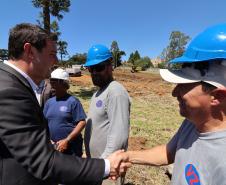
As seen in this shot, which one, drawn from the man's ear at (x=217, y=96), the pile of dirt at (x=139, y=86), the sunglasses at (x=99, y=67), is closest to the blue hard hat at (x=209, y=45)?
the man's ear at (x=217, y=96)

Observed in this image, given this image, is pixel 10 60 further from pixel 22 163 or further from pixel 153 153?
pixel 153 153

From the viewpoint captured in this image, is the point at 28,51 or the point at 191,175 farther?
the point at 28,51

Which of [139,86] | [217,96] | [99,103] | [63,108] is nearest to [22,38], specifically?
[99,103]

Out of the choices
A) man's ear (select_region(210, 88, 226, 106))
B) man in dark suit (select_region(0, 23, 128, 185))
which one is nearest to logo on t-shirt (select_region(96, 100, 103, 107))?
man in dark suit (select_region(0, 23, 128, 185))

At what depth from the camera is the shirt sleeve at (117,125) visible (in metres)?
3.13

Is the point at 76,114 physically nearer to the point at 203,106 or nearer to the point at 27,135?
the point at 27,135

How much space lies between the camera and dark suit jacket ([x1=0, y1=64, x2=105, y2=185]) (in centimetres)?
214

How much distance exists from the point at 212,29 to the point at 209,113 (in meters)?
0.55

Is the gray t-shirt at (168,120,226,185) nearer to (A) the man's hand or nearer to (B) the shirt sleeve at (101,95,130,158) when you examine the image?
(B) the shirt sleeve at (101,95,130,158)

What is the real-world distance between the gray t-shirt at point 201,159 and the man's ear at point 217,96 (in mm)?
191

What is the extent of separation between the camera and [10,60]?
2.60 metres

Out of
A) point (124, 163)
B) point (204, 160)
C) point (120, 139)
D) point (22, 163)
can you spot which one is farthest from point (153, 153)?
point (22, 163)

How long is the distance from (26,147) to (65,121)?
2269 mm

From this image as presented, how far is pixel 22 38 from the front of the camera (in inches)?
101
